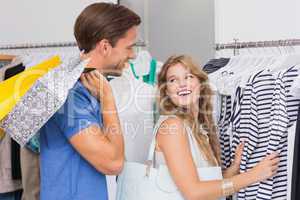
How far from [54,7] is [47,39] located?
201 millimetres

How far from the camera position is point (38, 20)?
259cm

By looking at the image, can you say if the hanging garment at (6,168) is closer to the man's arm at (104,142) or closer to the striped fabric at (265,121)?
the man's arm at (104,142)

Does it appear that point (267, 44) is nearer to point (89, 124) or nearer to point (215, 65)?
point (215, 65)

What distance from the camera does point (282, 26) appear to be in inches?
73.1

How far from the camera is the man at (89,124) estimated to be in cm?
107

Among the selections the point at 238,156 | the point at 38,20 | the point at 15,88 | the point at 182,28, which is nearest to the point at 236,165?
the point at 238,156

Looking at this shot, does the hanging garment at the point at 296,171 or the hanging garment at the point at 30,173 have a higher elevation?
the hanging garment at the point at 296,171

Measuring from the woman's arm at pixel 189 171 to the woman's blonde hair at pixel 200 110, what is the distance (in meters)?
0.08

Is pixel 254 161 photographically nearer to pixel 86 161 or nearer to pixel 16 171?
pixel 86 161

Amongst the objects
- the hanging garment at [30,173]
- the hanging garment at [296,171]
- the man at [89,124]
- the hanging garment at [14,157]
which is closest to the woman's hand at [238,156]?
the hanging garment at [296,171]

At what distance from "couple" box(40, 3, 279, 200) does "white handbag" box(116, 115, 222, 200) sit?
3cm

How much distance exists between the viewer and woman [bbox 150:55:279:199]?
3.71 ft

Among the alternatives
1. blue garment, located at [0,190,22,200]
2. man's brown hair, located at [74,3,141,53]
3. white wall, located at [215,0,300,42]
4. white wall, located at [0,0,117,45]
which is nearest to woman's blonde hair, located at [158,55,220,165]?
man's brown hair, located at [74,3,141,53]

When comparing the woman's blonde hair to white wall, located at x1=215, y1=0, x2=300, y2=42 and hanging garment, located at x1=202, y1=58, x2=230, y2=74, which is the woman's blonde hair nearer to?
hanging garment, located at x1=202, y1=58, x2=230, y2=74
